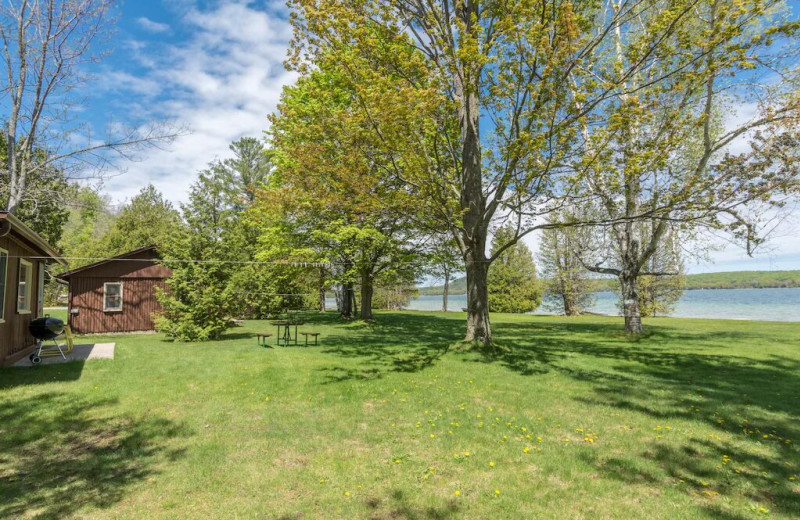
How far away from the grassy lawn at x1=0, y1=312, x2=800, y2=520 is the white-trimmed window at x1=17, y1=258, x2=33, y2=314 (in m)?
3.41

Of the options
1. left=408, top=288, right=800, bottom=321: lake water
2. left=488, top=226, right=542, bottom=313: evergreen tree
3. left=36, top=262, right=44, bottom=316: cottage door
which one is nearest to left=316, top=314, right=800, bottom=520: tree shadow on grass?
left=36, top=262, right=44, bottom=316: cottage door

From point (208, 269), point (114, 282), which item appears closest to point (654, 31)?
point (208, 269)

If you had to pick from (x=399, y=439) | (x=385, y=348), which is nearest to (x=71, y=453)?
(x=399, y=439)

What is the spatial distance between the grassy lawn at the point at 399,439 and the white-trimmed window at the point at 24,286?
341cm

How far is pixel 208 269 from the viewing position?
49.8 ft

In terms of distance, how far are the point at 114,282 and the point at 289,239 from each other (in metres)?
8.18

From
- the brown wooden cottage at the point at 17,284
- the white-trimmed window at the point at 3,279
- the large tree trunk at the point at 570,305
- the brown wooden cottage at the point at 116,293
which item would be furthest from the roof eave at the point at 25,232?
the large tree trunk at the point at 570,305

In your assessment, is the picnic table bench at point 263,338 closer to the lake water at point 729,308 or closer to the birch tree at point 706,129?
the birch tree at point 706,129

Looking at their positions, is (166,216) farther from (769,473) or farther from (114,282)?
(769,473)

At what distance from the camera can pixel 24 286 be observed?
12.1 m

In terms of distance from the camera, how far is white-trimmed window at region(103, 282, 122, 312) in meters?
18.9

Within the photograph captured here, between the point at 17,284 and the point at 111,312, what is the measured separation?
8760 mm

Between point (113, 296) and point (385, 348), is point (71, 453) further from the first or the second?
point (113, 296)

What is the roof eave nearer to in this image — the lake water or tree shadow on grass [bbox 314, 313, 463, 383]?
tree shadow on grass [bbox 314, 313, 463, 383]
